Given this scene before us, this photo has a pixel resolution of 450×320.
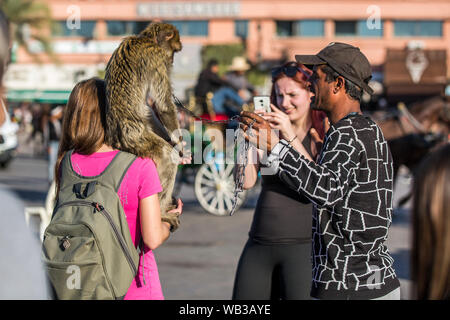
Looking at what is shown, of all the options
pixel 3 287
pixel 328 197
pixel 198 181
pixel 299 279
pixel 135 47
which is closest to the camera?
pixel 3 287

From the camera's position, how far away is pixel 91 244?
2.61 m

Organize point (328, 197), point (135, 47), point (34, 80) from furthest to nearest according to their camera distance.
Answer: point (34, 80) < point (135, 47) < point (328, 197)

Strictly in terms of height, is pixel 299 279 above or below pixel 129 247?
below

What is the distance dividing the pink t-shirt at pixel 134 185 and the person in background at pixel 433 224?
1313 millimetres

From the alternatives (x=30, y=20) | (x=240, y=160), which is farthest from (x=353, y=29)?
(x=240, y=160)

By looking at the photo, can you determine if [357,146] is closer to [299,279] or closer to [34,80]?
[299,279]

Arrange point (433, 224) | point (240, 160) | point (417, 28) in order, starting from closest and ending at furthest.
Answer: point (433, 224) < point (240, 160) < point (417, 28)

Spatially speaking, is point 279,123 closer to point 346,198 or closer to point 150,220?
point 346,198

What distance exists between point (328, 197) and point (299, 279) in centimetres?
100

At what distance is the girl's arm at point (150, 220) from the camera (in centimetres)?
280

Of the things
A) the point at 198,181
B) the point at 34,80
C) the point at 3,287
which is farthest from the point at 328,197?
the point at 34,80

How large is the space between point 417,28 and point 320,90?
178ft

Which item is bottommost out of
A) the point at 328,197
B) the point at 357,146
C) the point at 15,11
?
the point at 328,197
